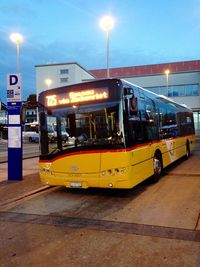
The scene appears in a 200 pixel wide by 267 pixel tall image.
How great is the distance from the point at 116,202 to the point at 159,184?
→ 8.79ft

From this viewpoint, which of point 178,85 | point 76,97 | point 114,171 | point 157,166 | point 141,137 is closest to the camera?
point 114,171

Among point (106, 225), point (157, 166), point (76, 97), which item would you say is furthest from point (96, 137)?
point (157, 166)

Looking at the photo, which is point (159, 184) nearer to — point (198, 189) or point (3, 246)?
point (198, 189)

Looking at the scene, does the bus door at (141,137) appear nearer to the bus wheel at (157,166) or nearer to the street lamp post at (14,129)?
the bus wheel at (157,166)

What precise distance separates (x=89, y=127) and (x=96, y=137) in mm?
323

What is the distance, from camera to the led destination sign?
29.0 feet

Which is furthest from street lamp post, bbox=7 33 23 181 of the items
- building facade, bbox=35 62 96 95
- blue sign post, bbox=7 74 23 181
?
building facade, bbox=35 62 96 95

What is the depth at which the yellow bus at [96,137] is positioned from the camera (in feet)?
27.9

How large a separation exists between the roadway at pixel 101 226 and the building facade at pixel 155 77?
4626cm

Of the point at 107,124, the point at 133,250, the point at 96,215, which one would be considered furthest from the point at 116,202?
the point at 133,250

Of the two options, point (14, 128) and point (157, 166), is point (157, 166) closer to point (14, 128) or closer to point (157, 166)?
point (157, 166)

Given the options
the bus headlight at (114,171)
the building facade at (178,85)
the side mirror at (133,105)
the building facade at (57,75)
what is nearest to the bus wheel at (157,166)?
the side mirror at (133,105)

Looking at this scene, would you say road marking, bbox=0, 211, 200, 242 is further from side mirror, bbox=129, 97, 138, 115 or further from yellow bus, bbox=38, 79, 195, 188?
side mirror, bbox=129, 97, 138, 115

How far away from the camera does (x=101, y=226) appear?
6527mm
